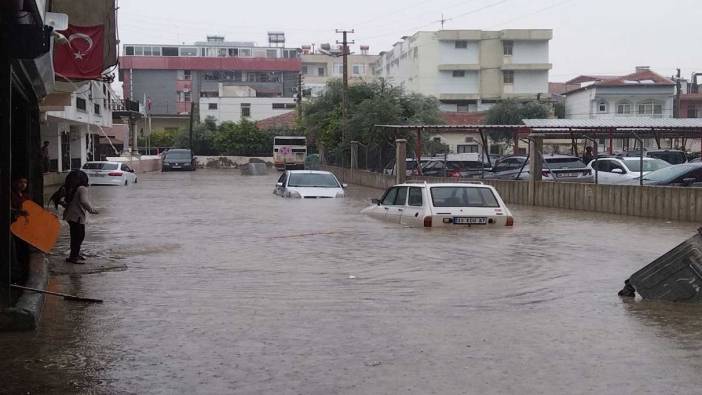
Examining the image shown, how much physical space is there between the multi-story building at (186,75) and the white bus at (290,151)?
129 ft

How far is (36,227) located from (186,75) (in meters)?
105

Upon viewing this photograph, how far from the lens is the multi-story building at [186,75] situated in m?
110

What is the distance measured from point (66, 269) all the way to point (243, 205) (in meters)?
15.5

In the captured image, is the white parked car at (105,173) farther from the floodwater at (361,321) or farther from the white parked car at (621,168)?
the floodwater at (361,321)

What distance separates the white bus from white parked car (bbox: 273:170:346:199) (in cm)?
4117

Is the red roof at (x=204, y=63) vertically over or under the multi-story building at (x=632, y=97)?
over

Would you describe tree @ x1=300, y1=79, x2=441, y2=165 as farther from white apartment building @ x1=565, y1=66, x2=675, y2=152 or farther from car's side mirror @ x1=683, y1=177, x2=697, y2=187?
white apartment building @ x1=565, y1=66, x2=675, y2=152

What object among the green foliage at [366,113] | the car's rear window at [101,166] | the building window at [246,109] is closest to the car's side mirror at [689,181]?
the green foliage at [366,113]

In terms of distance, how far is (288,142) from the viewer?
71812 mm

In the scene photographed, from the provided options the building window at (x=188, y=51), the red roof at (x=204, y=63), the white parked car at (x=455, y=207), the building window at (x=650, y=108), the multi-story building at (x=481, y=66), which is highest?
the building window at (x=188, y=51)

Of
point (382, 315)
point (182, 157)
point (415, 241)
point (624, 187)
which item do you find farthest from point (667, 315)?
point (182, 157)

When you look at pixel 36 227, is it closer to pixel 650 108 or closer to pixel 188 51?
pixel 650 108

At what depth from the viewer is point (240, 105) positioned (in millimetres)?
107188

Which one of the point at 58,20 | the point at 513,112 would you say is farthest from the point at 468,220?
the point at 513,112
